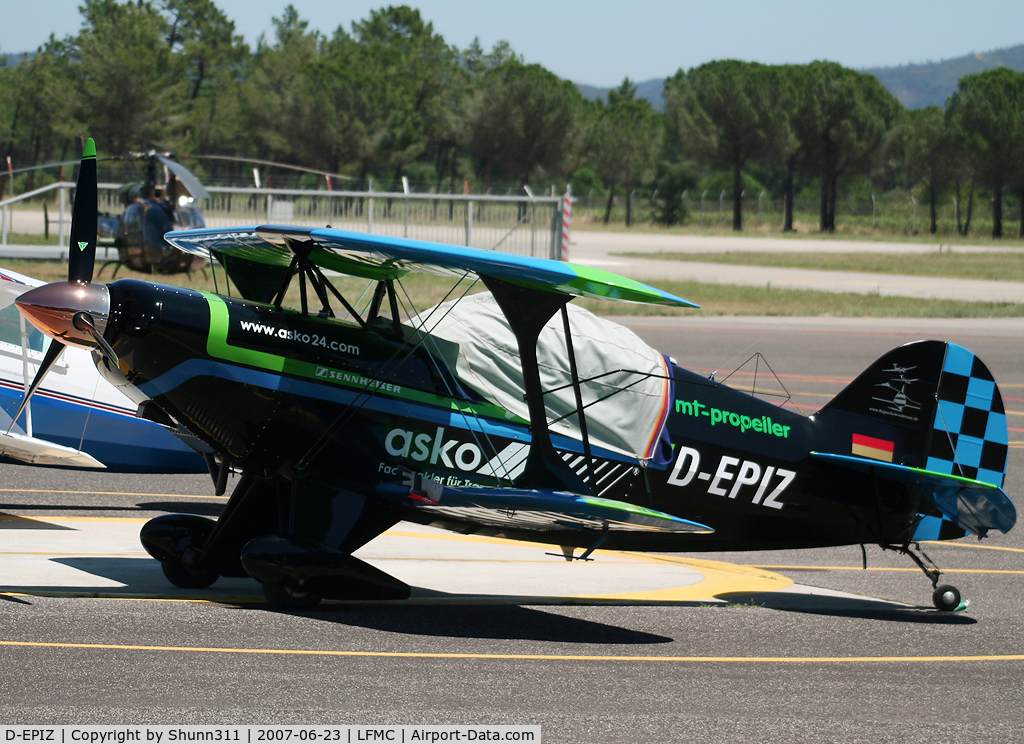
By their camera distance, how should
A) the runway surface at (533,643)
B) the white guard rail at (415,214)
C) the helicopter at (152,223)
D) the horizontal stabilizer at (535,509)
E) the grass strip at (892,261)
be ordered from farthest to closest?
the grass strip at (892,261), the white guard rail at (415,214), the helicopter at (152,223), the horizontal stabilizer at (535,509), the runway surface at (533,643)

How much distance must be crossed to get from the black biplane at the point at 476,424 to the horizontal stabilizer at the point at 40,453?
1.53 meters

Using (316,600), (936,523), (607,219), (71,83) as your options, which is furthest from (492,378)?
(71,83)

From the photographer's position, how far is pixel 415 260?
6.75 meters

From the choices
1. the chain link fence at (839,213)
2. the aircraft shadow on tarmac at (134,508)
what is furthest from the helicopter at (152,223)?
the chain link fence at (839,213)

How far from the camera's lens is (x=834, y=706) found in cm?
573

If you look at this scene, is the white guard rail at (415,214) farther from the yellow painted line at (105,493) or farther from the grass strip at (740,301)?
the yellow painted line at (105,493)

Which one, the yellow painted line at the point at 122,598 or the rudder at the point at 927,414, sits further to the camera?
the rudder at the point at 927,414

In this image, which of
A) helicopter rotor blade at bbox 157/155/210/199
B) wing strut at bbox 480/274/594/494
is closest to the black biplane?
wing strut at bbox 480/274/594/494

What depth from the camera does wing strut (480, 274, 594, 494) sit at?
687 cm

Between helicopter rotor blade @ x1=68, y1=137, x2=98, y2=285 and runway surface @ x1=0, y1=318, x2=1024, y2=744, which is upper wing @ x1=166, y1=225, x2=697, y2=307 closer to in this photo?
helicopter rotor blade @ x1=68, y1=137, x2=98, y2=285

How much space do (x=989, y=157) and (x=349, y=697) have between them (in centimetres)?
7304

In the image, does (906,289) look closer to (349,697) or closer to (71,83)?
(349,697)

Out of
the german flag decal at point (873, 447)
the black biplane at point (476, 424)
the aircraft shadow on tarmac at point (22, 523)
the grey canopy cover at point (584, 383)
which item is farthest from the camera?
the aircraft shadow on tarmac at point (22, 523)

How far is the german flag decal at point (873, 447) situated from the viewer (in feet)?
26.0
